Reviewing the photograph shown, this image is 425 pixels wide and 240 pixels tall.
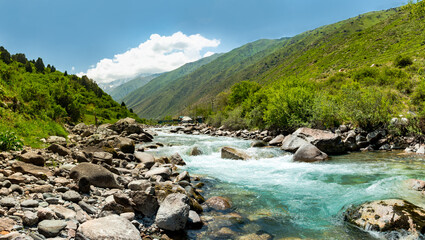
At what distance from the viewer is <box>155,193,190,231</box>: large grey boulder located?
22.9 ft

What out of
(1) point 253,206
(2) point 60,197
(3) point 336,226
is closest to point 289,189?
(1) point 253,206

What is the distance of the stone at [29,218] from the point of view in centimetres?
475

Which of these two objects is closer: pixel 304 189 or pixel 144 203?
pixel 144 203

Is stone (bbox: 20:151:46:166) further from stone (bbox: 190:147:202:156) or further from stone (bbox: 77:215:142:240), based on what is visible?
stone (bbox: 190:147:202:156)

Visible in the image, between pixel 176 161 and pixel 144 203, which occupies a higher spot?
pixel 144 203

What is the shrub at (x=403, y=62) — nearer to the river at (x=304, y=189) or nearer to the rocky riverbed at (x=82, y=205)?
the river at (x=304, y=189)

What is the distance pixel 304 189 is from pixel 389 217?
4764mm

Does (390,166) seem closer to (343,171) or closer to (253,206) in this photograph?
(343,171)

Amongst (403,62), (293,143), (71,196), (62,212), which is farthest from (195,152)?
(403,62)

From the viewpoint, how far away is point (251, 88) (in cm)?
6712

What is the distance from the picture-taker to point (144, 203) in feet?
24.7

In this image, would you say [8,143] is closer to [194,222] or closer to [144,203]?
[144,203]

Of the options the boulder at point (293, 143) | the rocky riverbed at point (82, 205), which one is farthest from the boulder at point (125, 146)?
the boulder at point (293, 143)

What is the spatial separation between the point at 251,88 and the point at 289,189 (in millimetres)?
57548
